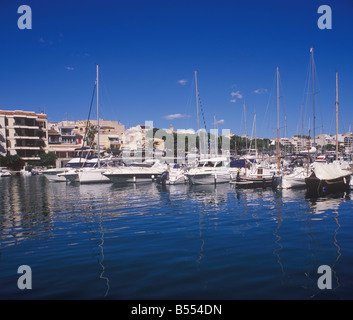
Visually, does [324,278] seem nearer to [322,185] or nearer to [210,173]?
[322,185]

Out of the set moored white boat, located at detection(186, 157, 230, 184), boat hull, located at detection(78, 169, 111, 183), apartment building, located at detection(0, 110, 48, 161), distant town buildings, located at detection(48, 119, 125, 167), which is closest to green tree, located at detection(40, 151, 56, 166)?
distant town buildings, located at detection(48, 119, 125, 167)

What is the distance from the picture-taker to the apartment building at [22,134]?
232 feet

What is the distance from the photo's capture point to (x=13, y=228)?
45.6 feet

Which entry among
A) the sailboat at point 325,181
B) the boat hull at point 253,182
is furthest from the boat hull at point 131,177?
the sailboat at point 325,181

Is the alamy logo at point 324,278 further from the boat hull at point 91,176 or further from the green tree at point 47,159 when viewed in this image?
the green tree at point 47,159

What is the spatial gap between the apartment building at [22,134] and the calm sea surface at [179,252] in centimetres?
6169

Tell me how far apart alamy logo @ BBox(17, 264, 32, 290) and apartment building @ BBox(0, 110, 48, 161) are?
70783mm

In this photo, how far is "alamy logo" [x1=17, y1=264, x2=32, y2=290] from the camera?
749 cm

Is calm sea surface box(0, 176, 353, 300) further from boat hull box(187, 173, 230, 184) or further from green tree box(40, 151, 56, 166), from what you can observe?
green tree box(40, 151, 56, 166)

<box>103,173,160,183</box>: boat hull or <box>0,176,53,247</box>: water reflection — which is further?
<box>103,173,160,183</box>: boat hull

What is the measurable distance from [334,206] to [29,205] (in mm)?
20500

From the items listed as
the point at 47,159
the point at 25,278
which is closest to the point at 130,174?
the point at 25,278
